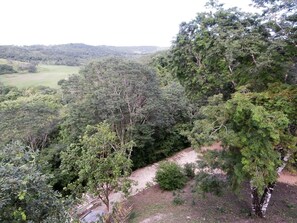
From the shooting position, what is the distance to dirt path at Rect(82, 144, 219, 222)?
11659 millimetres

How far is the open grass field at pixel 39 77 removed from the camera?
50000 millimetres

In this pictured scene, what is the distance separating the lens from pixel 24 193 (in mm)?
3271

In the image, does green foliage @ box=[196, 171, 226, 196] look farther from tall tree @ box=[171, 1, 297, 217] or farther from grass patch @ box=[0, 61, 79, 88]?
grass patch @ box=[0, 61, 79, 88]

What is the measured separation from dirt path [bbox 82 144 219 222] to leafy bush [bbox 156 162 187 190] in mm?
1168

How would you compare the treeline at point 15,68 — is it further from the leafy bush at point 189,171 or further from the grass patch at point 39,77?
the leafy bush at point 189,171

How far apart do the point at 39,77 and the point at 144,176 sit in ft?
157

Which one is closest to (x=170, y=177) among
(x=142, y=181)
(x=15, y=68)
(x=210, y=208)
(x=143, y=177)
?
(x=210, y=208)

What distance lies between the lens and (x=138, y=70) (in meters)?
14.5

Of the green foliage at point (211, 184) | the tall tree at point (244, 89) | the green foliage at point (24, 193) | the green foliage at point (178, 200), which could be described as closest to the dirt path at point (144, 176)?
the green foliage at point (178, 200)

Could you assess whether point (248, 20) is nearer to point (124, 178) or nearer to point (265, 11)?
point (265, 11)

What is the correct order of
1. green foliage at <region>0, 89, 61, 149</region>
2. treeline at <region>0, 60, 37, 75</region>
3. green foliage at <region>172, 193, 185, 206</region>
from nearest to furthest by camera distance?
green foliage at <region>172, 193, 185, 206</region> < green foliage at <region>0, 89, 61, 149</region> < treeline at <region>0, 60, 37, 75</region>

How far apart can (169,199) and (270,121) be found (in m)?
6.01

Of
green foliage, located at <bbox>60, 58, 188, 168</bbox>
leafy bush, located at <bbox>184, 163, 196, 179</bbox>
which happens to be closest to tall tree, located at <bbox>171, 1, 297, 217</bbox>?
green foliage, located at <bbox>60, 58, 188, 168</bbox>

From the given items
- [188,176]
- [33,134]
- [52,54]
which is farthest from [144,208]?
[52,54]
